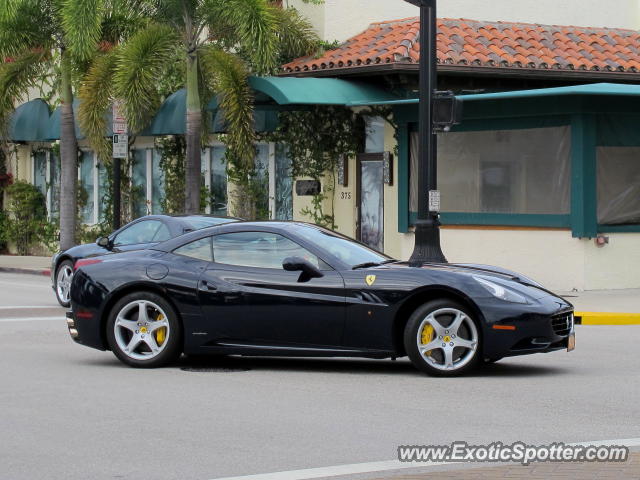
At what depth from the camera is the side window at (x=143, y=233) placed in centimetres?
1777

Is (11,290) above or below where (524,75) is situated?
below

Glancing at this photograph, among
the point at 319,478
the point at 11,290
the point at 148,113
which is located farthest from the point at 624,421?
the point at 148,113

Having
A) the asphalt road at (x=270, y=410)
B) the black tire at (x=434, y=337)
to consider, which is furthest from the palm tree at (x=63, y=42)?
the black tire at (x=434, y=337)

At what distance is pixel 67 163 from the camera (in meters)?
29.2

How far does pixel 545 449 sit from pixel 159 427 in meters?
2.67

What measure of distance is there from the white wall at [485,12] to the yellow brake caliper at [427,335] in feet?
52.9

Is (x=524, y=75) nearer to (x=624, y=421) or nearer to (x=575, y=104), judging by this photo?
(x=575, y=104)

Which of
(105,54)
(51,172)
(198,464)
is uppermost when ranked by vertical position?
(105,54)

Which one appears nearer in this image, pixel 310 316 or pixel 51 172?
pixel 310 316

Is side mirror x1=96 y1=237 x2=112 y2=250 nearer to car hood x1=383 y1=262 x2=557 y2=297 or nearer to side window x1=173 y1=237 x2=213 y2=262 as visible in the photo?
side window x1=173 y1=237 x2=213 y2=262

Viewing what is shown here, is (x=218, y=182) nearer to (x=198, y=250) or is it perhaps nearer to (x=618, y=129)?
(x=618, y=129)

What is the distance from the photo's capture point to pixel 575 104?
21.7 metres

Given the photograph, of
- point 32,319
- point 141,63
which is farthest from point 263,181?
point 32,319

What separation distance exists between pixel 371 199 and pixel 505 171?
3.67 metres
